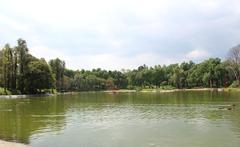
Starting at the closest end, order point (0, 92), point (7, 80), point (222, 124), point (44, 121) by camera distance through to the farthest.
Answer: point (222, 124) < point (44, 121) < point (0, 92) < point (7, 80)

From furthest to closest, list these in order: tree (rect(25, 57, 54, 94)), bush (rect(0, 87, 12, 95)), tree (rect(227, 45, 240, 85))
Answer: tree (rect(227, 45, 240, 85)), tree (rect(25, 57, 54, 94)), bush (rect(0, 87, 12, 95))

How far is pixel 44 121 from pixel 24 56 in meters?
90.1

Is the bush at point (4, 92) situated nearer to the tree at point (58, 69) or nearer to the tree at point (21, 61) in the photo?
the tree at point (21, 61)

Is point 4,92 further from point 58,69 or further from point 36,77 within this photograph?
point 58,69

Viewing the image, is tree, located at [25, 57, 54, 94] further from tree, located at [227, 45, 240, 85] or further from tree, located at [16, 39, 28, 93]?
tree, located at [227, 45, 240, 85]

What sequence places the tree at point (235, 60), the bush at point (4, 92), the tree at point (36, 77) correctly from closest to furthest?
the bush at point (4, 92) → the tree at point (36, 77) → the tree at point (235, 60)

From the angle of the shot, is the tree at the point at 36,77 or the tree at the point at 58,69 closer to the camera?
the tree at the point at 36,77

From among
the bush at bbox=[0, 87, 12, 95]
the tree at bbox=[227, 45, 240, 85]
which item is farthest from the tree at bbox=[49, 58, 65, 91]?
the tree at bbox=[227, 45, 240, 85]

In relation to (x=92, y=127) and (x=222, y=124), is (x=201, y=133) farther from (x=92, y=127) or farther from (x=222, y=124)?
(x=92, y=127)

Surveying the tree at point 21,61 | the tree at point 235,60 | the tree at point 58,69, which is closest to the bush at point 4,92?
the tree at point 21,61

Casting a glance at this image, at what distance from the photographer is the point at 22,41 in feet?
417

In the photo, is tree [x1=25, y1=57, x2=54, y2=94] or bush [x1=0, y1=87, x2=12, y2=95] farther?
tree [x1=25, y1=57, x2=54, y2=94]

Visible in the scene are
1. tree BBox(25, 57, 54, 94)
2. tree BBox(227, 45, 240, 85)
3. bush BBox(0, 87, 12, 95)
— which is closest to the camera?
bush BBox(0, 87, 12, 95)

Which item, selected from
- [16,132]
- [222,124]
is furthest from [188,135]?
[16,132]
